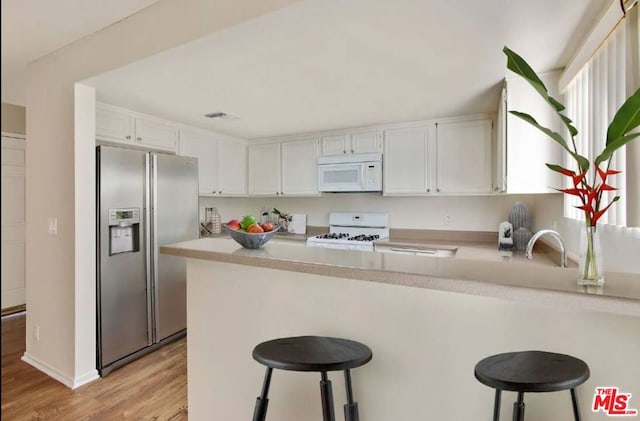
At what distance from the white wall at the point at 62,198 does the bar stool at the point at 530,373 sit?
222 cm

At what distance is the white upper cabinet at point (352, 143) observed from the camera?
12.8 ft

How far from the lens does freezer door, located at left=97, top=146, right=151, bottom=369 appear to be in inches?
106

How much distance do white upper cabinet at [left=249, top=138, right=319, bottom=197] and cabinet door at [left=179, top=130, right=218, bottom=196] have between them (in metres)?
0.58

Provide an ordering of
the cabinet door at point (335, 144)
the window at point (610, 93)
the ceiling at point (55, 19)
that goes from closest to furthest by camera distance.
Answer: the window at point (610, 93) → the ceiling at point (55, 19) → the cabinet door at point (335, 144)

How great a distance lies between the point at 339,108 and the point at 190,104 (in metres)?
1.29

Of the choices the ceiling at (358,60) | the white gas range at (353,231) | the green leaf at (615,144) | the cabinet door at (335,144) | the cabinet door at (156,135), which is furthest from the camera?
the cabinet door at (335,144)

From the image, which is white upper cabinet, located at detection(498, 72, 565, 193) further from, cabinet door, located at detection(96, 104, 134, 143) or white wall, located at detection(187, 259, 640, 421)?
cabinet door, located at detection(96, 104, 134, 143)

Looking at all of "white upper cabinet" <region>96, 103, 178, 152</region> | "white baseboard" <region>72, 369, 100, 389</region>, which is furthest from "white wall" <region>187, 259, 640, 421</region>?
"white upper cabinet" <region>96, 103, 178, 152</region>

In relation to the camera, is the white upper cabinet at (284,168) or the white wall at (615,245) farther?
the white upper cabinet at (284,168)

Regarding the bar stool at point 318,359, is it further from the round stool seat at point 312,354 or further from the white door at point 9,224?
the white door at point 9,224

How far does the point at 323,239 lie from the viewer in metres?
3.88

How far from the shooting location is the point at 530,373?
3.31 ft

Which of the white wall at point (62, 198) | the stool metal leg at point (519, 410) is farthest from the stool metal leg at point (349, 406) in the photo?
the white wall at point (62, 198)

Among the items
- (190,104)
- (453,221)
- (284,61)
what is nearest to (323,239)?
(453,221)
